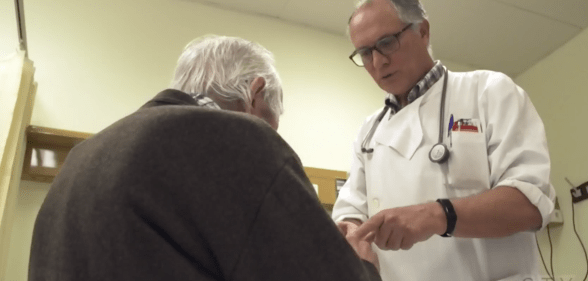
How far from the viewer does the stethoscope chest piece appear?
125cm

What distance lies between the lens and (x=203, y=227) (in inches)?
25.7

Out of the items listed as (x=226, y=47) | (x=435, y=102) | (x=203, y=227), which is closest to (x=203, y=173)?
(x=203, y=227)

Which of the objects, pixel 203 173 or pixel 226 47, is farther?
pixel 226 47

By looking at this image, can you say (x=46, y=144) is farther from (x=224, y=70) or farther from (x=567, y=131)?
(x=567, y=131)

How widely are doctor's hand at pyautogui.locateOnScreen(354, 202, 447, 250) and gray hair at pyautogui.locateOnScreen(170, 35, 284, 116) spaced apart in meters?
0.38

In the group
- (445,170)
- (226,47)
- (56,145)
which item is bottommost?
(56,145)

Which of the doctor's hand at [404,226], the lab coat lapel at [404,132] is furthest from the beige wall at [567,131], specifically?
the doctor's hand at [404,226]

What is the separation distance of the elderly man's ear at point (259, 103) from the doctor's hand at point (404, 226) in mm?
342

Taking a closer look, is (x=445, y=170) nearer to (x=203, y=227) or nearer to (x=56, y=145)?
(x=203, y=227)

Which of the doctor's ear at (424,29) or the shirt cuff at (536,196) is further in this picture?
the doctor's ear at (424,29)

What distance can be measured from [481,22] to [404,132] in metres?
2.05

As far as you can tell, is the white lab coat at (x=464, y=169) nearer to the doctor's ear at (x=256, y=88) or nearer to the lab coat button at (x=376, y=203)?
the lab coat button at (x=376, y=203)

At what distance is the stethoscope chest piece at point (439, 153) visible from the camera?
1.25 meters

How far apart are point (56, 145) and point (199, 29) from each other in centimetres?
100
